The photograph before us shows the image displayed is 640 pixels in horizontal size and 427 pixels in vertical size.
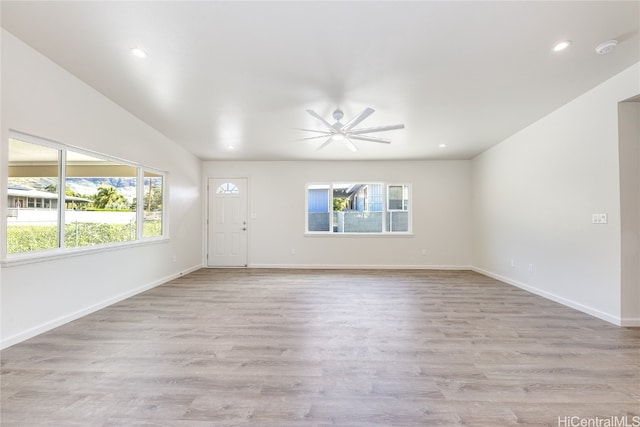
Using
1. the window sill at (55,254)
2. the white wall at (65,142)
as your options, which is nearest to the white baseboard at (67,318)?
the white wall at (65,142)

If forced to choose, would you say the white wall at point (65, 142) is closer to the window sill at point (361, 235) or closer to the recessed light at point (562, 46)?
the window sill at point (361, 235)

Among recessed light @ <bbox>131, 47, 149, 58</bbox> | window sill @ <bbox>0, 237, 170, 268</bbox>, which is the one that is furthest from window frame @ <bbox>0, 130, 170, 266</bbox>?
recessed light @ <bbox>131, 47, 149, 58</bbox>

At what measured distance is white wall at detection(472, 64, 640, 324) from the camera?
9.69 feet

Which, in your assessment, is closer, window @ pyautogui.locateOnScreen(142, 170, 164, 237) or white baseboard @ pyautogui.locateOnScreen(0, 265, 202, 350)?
white baseboard @ pyautogui.locateOnScreen(0, 265, 202, 350)

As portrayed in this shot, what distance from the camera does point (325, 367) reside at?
2.11 metres

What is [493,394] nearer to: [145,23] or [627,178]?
[627,178]

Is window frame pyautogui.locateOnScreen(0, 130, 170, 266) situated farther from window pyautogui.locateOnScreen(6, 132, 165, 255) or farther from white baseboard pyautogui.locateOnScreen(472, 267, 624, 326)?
white baseboard pyautogui.locateOnScreen(472, 267, 624, 326)

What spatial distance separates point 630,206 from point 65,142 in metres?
5.99

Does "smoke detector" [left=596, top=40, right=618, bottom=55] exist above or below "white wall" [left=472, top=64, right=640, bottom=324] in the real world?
above

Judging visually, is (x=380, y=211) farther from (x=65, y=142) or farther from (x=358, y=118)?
(x=65, y=142)

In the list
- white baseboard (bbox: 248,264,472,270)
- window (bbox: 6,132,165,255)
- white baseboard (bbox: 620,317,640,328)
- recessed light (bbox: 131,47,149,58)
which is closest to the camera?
recessed light (bbox: 131,47,149,58)

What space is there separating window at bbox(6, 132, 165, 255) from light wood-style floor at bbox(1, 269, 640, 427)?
0.97m

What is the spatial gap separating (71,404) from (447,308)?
3594 mm

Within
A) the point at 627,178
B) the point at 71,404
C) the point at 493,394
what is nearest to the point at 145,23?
the point at 71,404
